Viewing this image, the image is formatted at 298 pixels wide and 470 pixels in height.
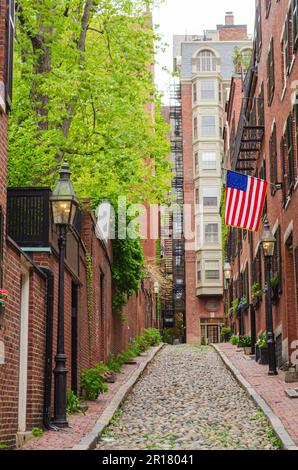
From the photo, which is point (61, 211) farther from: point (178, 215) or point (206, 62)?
point (206, 62)

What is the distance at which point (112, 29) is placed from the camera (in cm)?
2166

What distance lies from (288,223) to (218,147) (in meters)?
46.4

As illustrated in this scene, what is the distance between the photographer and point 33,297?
37.1 feet

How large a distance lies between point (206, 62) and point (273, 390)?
2220 inches

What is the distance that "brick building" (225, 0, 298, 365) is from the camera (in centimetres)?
1831

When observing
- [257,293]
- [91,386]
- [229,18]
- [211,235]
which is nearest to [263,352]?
[257,293]

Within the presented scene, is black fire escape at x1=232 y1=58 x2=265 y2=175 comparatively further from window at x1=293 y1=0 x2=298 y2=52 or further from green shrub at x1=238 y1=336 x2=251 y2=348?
window at x1=293 y1=0 x2=298 y2=52

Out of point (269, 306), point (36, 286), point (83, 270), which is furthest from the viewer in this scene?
point (269, 306)

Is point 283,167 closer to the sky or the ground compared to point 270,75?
closer to the ground

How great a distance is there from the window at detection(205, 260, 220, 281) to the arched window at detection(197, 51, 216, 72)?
59.5 feet

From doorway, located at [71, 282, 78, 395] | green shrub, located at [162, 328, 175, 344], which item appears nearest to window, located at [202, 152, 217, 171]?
green shrub, located at [162, 328, 175, 344]
